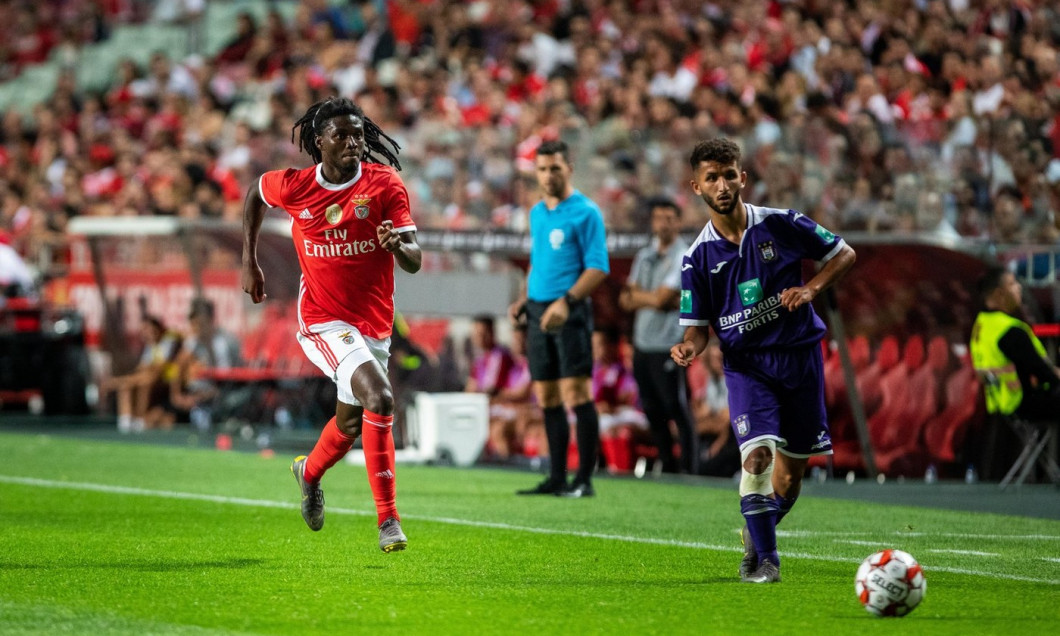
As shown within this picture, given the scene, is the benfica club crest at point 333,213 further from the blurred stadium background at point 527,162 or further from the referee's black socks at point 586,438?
the blurred stadium background at point 527,162

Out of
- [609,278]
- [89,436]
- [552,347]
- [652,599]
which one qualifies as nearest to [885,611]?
[652,599]

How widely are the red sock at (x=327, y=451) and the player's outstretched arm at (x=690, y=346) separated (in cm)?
181

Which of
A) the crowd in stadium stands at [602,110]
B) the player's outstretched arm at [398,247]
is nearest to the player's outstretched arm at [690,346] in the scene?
the player's outstretched arm at [398,247]

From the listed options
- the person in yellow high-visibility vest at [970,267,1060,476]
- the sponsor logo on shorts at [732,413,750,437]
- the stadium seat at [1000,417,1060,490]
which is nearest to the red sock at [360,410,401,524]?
the sponsor logo on shorts at [732,413,750,437]

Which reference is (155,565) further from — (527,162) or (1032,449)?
(527,162)

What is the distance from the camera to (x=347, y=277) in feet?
27.1

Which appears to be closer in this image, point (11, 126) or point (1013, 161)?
point (1013, 161)

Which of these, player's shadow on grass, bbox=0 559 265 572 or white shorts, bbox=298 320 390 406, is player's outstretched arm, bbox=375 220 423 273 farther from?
player's shadow on grass, bbox=0 559 265 572

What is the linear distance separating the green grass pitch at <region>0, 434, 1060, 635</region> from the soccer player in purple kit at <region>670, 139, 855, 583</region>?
53 cm

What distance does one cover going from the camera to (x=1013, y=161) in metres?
13.1

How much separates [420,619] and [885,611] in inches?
66.4

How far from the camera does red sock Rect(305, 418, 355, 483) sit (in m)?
8.28

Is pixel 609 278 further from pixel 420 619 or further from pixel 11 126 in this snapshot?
pixel 11 126

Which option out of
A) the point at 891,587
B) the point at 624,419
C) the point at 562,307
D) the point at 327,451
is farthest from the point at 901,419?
the point at 891,587
